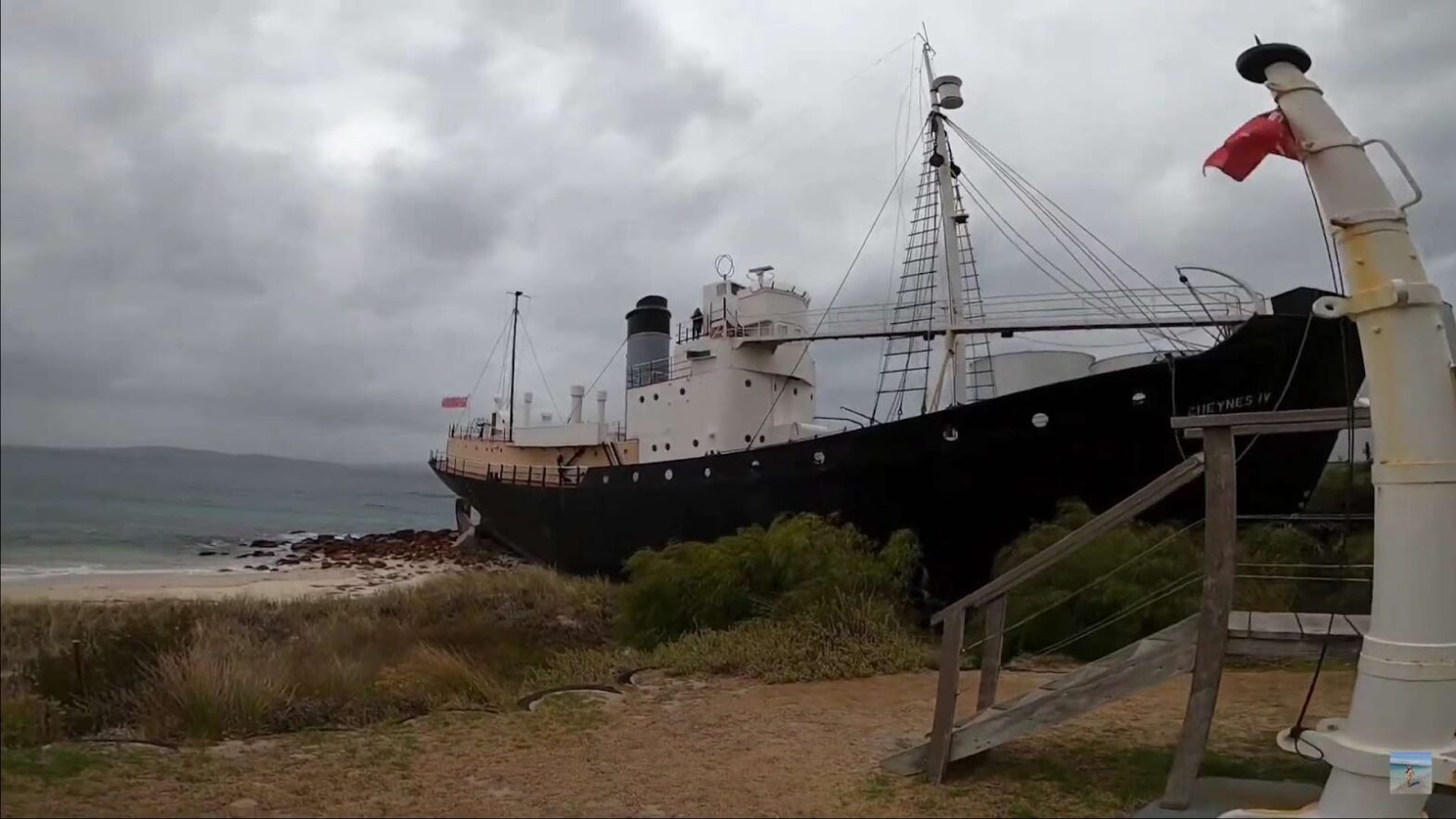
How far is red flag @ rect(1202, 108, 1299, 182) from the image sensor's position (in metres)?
3.72

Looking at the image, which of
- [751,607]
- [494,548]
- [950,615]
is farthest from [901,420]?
[494,548]

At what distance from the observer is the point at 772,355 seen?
17984mm

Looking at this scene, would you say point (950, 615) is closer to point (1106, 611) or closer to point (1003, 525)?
point (1106, 611)

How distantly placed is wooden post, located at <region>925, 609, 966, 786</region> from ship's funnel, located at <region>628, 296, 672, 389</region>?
15.7 meters

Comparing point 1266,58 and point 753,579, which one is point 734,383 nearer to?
point 753,579

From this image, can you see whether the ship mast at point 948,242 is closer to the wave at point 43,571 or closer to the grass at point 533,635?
the grass at point 533,635

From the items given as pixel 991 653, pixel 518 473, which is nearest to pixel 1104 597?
pixel 991 653

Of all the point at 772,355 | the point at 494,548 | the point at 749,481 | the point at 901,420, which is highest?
the point at 772,355

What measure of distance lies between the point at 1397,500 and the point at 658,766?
3.67 metres

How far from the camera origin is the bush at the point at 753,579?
952cm

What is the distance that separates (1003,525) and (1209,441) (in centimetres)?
892

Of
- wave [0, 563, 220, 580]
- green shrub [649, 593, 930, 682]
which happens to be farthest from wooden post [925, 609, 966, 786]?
wave [0, 563, 220, 580]

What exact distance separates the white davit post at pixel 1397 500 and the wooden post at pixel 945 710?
1407mm

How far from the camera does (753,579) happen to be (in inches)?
396
